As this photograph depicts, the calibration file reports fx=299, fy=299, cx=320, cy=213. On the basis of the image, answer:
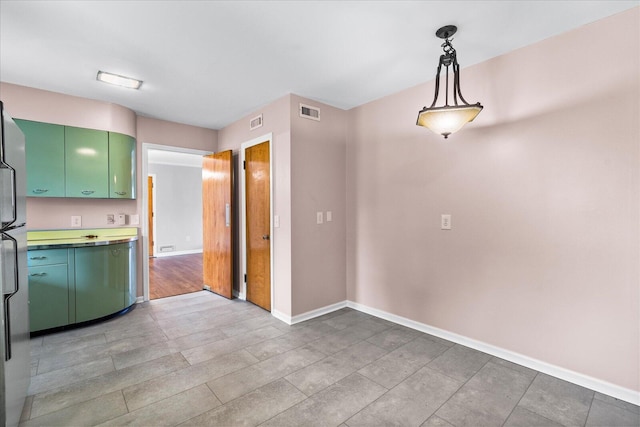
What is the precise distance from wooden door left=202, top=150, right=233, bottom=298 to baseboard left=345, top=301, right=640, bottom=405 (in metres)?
2.33

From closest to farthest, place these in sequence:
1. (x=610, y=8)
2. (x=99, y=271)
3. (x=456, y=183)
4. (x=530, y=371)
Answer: (x=610, y=8) → (x=530, y=371) → (x=456, y=183) → (x=99, y=271)

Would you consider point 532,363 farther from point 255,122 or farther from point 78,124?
point 78,124

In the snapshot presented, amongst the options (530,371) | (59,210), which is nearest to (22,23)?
(59,210)

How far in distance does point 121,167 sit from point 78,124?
617 millimetres

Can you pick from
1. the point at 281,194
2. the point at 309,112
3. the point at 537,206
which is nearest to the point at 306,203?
the point at 281,194

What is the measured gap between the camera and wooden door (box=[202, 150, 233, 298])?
14.0 ft

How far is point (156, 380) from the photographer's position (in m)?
2.23

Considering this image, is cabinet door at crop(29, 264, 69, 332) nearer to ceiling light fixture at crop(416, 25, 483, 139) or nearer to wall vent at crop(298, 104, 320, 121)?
wall vent at crop(298, 104, 320, 121)

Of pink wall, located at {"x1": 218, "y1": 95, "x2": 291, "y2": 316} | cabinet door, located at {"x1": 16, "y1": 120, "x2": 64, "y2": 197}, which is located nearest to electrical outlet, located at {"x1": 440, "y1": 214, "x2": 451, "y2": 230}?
pink wall, located at {"x1": 218, "y1": 95, "x2": 291, "y2": 316}

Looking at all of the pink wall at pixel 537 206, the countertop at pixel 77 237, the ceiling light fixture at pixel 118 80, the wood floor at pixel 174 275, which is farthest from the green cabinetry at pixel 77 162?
the pink wall at pixel 537 206

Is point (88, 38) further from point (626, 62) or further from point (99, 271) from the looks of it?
point (626, 62)

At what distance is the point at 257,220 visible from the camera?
386 centimetres

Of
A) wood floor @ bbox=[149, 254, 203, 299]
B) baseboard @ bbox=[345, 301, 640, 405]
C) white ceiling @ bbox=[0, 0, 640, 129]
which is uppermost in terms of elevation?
white ceiling @ bbox=[0, 0, 640, 129]

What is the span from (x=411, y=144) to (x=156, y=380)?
310cm
